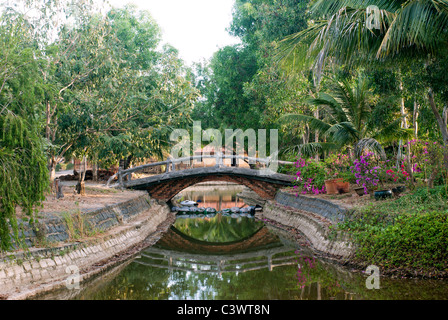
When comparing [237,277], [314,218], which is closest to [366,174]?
[314,218]

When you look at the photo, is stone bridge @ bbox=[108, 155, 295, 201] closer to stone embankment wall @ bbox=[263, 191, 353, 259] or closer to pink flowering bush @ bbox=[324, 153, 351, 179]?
stone embankment wall @ bbox=[263, 191, 353, 259]

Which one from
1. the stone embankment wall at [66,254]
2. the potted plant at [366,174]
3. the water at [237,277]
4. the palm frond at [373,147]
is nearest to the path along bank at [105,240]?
the stone embankment wall at [66,254]

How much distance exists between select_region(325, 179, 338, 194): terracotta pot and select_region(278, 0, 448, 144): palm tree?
18.8ft

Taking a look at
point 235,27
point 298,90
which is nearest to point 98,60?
point 298,90

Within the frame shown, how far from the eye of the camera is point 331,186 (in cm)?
1653

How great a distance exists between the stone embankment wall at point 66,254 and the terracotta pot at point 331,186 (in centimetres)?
718

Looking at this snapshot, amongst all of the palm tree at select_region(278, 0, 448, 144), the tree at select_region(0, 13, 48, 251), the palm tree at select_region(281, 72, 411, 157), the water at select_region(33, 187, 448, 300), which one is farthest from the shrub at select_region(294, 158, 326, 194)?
the tree at select_region(0, 13, 48, 251)

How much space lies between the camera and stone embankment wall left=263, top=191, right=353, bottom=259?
11359mm

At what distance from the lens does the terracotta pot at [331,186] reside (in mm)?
16453

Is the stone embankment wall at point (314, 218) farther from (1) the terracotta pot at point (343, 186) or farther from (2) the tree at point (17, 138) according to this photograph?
(2) the tree at point (17, 138)

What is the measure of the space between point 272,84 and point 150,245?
41.3 feet

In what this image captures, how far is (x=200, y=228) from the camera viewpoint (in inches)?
782

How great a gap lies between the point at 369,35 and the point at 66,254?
346 inches
